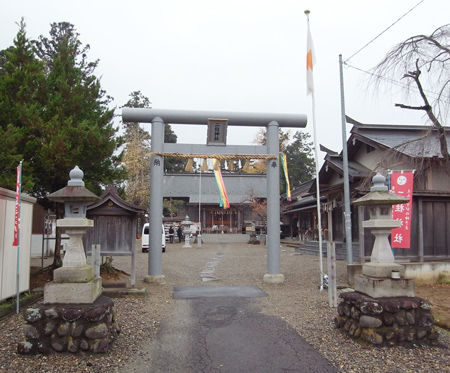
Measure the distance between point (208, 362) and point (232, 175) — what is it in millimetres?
43188

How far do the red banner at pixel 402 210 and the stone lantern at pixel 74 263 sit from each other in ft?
26.2

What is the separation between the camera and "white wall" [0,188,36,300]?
6.67 m

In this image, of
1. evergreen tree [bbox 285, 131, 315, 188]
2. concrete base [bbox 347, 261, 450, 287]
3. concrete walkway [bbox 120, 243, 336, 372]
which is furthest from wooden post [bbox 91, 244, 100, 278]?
evergreen tree [bbox 285, 131, 315, 188]

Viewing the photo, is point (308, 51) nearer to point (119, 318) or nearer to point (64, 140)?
point (64, 140)

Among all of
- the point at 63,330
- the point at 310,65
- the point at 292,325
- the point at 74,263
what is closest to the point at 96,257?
the point at 74,263

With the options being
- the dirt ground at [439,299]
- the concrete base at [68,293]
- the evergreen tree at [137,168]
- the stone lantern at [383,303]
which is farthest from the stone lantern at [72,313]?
the evergreen tree at [137,168]

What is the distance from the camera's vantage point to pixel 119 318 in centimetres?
643

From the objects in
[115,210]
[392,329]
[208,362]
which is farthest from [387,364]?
[115,210]

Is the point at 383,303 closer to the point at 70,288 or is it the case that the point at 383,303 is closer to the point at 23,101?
the point at 70,288

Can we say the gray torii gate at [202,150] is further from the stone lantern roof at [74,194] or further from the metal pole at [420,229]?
the stone lantern roof at [74,194]

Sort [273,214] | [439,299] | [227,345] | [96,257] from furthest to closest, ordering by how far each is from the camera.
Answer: [273,214], [439,299], [96,257], [227,345]

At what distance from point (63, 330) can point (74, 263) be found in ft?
3.03

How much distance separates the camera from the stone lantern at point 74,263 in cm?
484

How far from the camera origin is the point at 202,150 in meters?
10.2
